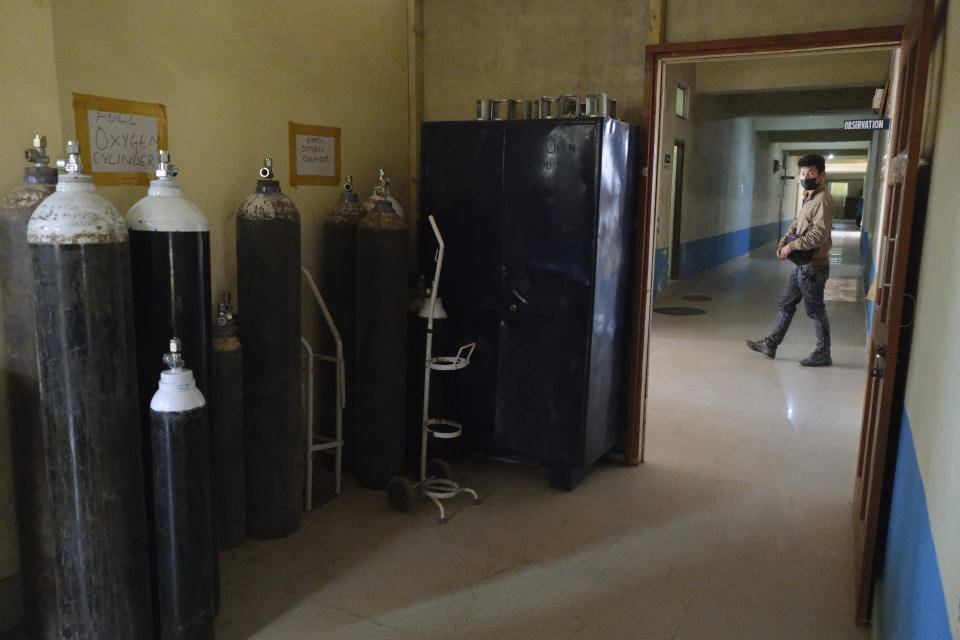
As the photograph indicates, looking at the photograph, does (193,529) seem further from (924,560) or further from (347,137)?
(347,137)

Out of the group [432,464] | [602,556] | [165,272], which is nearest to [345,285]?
[432,464]

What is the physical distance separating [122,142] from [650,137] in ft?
7.53

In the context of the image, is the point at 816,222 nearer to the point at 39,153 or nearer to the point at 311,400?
the point at 311,400

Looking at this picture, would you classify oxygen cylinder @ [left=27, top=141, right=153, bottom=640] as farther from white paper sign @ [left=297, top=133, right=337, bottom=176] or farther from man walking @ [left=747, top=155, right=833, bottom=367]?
man walking @ [left=747, top=155, right=833, bottom=367]

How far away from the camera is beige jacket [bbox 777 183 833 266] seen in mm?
5566

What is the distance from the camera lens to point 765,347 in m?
6.45

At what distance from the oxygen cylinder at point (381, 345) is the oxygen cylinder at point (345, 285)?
0.58ft

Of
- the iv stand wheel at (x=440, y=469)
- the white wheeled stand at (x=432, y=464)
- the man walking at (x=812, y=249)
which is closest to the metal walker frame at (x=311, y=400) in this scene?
the white wheeled stand at (x=432, y=464)

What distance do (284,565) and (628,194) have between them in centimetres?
226

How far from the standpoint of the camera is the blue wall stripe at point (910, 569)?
1374mm

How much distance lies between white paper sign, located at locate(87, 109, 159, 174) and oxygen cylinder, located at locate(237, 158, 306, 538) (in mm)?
381

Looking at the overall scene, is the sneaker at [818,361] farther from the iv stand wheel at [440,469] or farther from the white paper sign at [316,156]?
the white paper sign at [316,156]

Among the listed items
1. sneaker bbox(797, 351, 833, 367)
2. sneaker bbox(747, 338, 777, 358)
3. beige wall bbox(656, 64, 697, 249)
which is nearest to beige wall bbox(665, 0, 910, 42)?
sneaker bbox(797, 351, 833, 367)

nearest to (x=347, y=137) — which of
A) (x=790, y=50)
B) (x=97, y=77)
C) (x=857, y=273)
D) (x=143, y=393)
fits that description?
(x=97, y=77)
